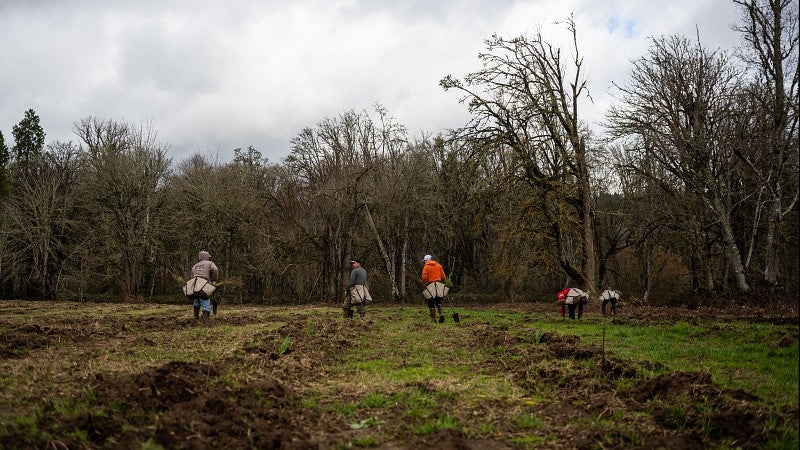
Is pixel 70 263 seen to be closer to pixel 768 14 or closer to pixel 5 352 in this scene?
pixel 5 352

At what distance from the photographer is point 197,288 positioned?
15352 millimetres

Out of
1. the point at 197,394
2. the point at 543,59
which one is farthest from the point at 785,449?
the point at 543,59

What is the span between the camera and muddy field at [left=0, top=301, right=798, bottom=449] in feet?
15.1

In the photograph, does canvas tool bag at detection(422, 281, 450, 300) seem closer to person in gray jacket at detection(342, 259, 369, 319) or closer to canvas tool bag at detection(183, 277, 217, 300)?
person in gray jacket at detection(342, 259, 369, 319)

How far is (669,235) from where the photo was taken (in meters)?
32.2

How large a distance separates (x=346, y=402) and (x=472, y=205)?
70.6ft

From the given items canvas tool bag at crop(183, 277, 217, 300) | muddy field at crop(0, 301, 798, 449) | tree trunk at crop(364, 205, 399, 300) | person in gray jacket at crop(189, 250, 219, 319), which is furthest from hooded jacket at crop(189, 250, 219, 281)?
tree trunk at crop(364, 205, 399, 300)

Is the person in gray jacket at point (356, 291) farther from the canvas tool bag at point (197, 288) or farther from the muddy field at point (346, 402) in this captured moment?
the muddy field at point (346, 402)

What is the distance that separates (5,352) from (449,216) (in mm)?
29438

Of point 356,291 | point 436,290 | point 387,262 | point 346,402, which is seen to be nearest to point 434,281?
point 436,290

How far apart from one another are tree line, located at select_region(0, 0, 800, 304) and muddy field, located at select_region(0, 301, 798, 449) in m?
15.2

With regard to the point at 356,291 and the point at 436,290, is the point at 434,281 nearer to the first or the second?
the point at 436,290

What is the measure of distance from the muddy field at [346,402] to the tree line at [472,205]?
15159mm

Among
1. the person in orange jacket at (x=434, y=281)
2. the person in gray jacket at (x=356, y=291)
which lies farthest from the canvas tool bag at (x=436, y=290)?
the person in gray jacket at (x=356, y=291)
